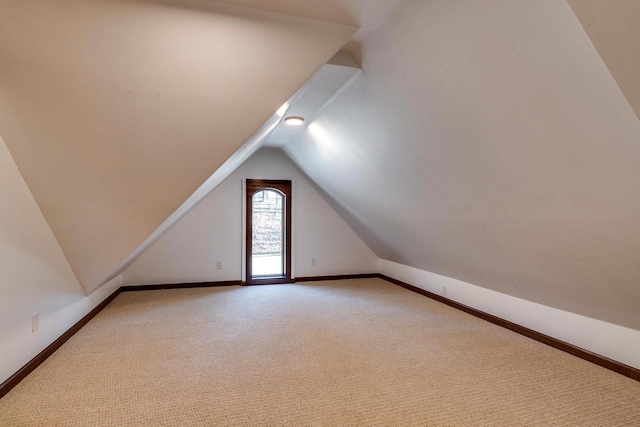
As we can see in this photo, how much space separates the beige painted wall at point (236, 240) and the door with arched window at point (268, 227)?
0.39 feet

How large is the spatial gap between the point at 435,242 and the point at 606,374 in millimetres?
1757

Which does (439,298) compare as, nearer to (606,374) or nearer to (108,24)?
(606,374)

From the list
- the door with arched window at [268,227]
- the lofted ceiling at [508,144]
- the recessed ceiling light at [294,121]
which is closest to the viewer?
the lofted ceiling at [508,144]

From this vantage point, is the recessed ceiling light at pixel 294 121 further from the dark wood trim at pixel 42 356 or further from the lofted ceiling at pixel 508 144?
the dark wood trim at pixel 42 356

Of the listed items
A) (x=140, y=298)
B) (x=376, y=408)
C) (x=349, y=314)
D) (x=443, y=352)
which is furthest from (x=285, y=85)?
(x=140, y=298)

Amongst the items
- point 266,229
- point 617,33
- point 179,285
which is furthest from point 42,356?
point 617,33

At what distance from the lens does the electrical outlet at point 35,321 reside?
253cm

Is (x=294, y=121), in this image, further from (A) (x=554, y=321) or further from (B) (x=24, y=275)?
(A) (x=554, y=321)

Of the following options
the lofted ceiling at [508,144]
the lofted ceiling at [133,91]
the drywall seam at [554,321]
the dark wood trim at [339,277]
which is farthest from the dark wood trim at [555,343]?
the lofted ceiling at [133,91]

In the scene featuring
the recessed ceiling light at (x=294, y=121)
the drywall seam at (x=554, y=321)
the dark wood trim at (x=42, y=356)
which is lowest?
the dark wood trim at (x=42, y=356)

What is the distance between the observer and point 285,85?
2232 mm

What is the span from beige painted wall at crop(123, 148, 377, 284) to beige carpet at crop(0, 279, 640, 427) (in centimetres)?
138

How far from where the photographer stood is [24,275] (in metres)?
2.30

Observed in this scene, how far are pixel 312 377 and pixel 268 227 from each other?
3.49 m
